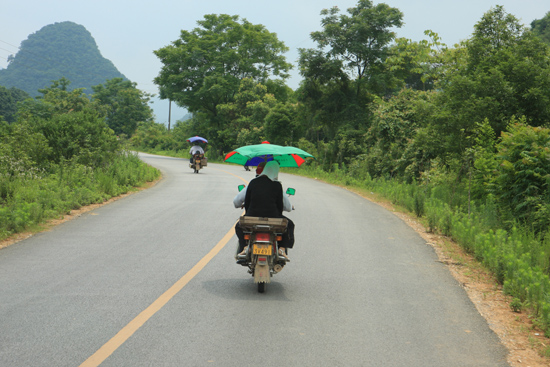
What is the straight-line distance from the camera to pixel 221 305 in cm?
584

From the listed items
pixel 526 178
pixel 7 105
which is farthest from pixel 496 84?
pixel 7 105

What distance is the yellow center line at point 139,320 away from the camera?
13.8 feet

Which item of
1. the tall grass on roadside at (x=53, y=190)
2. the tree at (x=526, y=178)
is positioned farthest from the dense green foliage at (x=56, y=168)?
the tree at (x=526, y=178)

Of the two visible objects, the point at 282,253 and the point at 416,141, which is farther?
the point at 416,141

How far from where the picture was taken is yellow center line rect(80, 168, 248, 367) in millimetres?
4212

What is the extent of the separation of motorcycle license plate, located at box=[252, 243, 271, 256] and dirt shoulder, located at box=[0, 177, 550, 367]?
106 inches

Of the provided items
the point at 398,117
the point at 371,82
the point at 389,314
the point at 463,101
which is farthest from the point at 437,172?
the point at 371,82

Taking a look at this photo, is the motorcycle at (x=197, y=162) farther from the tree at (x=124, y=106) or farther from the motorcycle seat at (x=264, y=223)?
the tree at (x=124, y=106)

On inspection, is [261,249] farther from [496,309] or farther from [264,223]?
[496,309]

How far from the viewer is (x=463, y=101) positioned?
14.9m

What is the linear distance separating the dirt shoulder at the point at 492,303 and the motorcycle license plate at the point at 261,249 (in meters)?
2.69

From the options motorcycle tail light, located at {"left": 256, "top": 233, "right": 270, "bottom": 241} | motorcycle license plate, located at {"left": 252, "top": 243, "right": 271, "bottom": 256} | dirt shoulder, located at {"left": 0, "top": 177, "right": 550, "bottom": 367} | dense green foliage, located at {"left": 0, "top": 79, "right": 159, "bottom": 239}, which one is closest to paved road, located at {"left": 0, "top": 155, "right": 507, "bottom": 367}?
dirt shoulder, located at {"left": 0, "top": 177, "right": 550, "bottom": 367}

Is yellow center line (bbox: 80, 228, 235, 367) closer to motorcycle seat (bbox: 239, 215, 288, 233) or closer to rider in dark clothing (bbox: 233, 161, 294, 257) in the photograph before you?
rider in dark clothing (bbox: 233, 161, 294, 257)

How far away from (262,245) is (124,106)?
84.7 m
